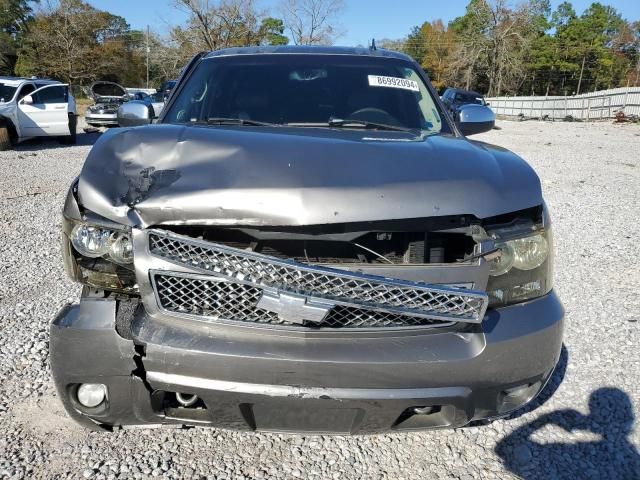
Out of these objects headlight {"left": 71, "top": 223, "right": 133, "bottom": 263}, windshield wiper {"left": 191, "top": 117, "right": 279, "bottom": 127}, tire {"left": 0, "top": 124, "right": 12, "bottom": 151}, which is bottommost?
tire {"left": 0, "top": 124, "right": 12, "bottom": 151}

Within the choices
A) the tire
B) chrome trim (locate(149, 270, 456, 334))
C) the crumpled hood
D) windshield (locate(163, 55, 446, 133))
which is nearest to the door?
the tire

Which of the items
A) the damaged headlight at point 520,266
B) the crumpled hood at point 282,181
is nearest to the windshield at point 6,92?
the crumpled hood at point 282,181

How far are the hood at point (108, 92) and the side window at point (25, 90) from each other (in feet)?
13.9

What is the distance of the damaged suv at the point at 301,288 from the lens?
1.64m

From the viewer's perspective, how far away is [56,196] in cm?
740

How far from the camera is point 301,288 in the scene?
159cm

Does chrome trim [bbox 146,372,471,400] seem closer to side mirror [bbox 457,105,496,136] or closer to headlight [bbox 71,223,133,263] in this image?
headlight [bbox 71,223,133,263]

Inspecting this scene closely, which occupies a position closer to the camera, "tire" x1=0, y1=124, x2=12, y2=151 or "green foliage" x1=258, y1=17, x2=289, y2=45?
"tire" x1=0, y1=124, x2=12, y2=151

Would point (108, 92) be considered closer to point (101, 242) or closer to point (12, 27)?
point (101, 242)

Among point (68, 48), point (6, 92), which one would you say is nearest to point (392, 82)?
point (6, 92)

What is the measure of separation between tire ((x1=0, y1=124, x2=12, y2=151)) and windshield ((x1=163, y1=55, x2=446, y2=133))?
1129cm

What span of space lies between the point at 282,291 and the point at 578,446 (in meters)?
1.66

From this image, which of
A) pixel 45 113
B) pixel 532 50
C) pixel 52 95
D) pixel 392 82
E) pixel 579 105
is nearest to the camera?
pixel 392 82

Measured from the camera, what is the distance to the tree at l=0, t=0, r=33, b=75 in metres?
50.7
